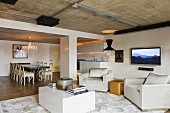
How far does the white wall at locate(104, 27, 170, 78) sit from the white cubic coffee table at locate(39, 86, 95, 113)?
398 cm

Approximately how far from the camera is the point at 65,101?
2.72m

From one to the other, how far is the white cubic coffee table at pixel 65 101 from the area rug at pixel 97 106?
19cm

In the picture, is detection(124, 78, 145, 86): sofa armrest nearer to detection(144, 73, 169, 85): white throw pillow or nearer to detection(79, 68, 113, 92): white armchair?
detection(144, 73, 169, 85): white throw pillow

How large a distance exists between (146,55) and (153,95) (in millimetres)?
3406

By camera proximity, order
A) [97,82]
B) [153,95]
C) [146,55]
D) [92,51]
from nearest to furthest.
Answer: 1. [153,95]
2. [97,82]
3. [146,55]
4. [92,51]

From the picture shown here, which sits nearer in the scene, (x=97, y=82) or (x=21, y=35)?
(x=97, y=82)

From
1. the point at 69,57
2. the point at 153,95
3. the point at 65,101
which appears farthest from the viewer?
the point at 69,57

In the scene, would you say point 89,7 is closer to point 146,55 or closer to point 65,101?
point 65,101

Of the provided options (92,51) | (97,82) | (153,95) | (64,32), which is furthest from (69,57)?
(153,95)

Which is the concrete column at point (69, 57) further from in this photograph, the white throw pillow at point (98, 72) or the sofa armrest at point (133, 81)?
the sofa armrest at point (133, 81)

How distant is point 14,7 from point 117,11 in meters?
2.84

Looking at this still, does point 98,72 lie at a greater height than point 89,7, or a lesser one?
lesser

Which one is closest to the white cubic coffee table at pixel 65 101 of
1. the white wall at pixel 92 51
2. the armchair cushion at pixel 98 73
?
the armchair cushion at pixel 98 73

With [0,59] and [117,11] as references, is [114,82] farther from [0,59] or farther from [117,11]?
[0,59]
